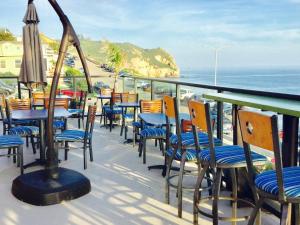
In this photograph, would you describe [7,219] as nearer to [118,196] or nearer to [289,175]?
[118,196]

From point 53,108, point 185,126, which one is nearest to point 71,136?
point 53,108

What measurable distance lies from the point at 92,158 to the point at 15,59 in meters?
38.6

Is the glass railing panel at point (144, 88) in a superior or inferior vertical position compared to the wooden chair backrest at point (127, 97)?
superior

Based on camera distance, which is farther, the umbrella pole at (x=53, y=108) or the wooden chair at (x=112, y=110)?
the wooden chair at (x=112, y=110)

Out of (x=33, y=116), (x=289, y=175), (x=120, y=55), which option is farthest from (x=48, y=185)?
(x=120, y=55)

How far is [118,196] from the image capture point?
3.68m

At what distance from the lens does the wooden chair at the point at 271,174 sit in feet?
6.04

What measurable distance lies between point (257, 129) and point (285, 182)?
0.34 metres

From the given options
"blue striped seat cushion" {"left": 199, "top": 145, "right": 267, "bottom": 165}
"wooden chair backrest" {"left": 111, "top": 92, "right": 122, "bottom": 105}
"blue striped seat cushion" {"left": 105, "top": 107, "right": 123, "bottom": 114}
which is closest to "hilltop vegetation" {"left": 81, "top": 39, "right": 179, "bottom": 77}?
"wooden chair backrest" {"left": 111, "top": 92, "right": 122, "bottom": 105}

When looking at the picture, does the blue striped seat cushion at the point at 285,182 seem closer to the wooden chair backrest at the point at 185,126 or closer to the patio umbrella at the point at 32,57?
the wooden chair backrest at the point at 185,126

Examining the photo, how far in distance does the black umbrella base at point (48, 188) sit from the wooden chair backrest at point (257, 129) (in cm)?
216

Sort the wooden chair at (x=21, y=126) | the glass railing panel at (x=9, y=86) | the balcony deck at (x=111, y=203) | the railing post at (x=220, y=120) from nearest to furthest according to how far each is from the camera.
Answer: the balcony deck at (x=111, y=203), the railing post at (x=220, y=120), the wooden chair at (x=21, y=126), the glass railing panel at (x=9, y=86)

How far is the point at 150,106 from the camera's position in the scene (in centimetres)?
602

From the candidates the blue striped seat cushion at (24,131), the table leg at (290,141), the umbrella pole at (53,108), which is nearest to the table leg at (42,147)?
the blue striped seat cushion at (24,131)
